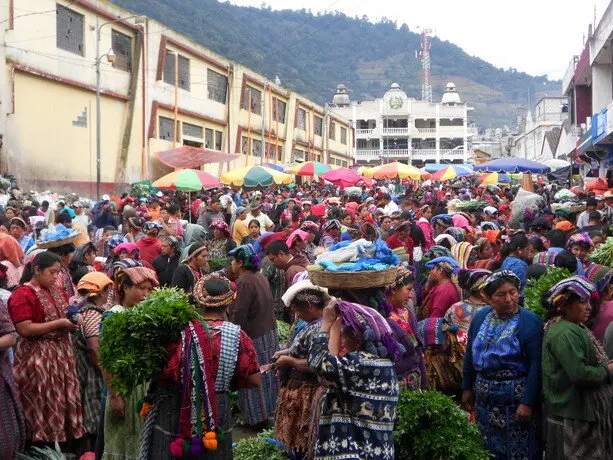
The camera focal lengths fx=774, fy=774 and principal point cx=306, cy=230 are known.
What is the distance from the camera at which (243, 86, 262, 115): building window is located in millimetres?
40438

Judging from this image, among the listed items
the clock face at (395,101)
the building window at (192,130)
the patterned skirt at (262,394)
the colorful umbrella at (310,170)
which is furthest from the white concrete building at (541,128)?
the patterned skirt at (262,394)

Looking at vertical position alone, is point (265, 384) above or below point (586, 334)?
below

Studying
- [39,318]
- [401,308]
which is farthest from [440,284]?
[39,318]

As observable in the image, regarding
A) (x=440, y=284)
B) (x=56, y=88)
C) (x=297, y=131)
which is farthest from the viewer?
(x=297, y=131)

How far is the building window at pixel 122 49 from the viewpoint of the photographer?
28.0 metres

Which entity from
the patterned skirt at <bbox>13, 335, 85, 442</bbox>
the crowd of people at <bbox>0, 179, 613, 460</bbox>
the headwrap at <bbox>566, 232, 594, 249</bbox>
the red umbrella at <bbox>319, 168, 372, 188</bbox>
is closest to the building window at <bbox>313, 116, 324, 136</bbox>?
the red umbrella at <bbox>319, 168, 372, 188</bbox>

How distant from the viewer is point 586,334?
189 inches

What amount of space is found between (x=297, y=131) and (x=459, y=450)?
150 feet

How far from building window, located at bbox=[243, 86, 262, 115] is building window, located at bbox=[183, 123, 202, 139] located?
18.2 ft

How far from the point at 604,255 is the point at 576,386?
110 inches

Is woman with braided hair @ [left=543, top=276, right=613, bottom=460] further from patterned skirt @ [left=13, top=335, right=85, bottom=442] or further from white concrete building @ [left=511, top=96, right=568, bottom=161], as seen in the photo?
white concrete building @ [left=511, top=96, right=568, bottom=161]

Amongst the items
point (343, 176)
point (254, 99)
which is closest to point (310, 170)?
point (343, 176)

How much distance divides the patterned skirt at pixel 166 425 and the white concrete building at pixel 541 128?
51431mm

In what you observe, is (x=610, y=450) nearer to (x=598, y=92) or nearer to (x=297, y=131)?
(x=598, y=92)
